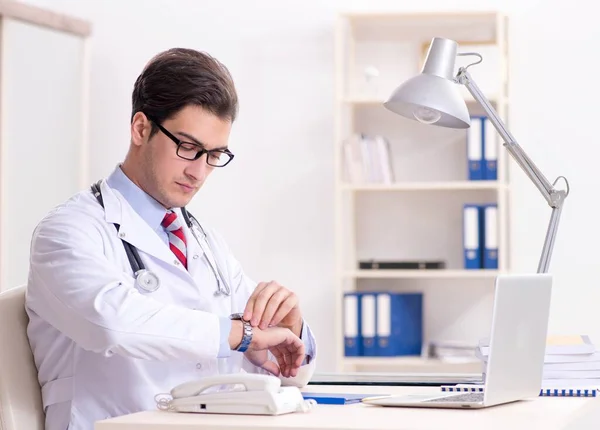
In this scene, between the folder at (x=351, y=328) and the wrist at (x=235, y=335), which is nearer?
the wrist at (x=235, y=335)

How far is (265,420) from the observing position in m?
1.45

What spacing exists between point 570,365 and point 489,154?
2267 mm

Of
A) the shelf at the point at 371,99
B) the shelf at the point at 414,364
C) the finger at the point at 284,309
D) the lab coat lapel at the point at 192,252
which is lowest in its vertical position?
the shelf at the point at 414,364

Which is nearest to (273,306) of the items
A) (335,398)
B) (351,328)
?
(335,398)

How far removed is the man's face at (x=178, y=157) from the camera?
198cm

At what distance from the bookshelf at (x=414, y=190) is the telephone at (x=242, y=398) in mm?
2760

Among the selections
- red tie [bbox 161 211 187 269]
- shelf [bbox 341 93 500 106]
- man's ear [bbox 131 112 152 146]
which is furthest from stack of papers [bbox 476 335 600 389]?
shelf [bbox 341 93 500 106]

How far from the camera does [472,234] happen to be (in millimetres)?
4129

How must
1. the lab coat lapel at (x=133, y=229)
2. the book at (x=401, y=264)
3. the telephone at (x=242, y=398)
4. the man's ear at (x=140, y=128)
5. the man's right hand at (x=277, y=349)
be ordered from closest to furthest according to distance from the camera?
the telephone at (x=242, y=398) → the man's right hand at (x=277, y=349) → the lab coat lapel at (x=133, y=229) → the man's ear at (x=140, y=128) → the book at (x=401, y=264)

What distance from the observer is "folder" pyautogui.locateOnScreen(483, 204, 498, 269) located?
4098 millimetres

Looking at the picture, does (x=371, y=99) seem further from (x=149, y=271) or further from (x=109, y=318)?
(x=109, y=318)

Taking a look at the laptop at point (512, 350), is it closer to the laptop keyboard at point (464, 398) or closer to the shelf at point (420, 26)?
the laptop keyboard at point (464, 398)

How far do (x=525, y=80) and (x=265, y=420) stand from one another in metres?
3.27

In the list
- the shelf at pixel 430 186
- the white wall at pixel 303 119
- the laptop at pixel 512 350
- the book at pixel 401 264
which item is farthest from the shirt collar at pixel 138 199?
the white wall at pixel 303 119
